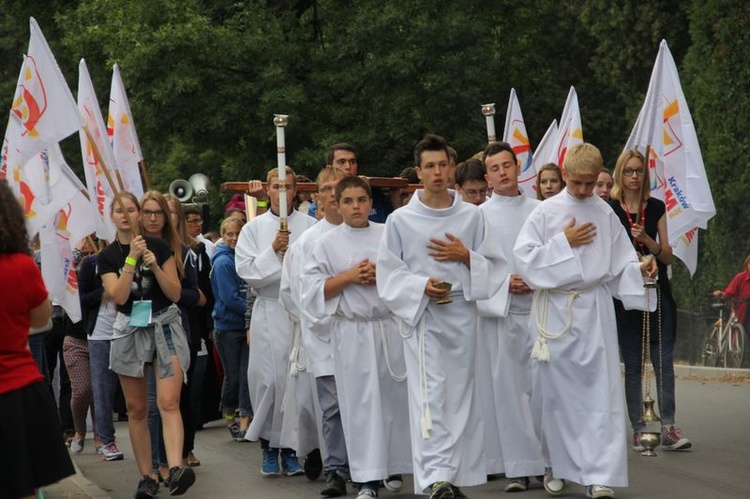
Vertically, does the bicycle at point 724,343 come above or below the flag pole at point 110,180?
below

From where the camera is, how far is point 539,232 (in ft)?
31.2

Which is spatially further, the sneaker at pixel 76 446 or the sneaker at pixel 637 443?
the sneaker at pixel 76 446

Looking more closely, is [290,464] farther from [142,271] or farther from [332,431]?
[142,271]

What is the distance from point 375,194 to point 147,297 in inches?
114

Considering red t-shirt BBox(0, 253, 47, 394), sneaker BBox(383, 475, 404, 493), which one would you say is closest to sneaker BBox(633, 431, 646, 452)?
sneaker BBox(383, 475, 404, 493)

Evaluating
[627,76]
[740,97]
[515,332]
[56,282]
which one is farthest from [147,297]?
[627,76]

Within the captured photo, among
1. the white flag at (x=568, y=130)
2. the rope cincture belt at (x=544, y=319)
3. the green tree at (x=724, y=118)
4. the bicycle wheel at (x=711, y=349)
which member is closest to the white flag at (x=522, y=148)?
the white flag at (x=568, y=130)

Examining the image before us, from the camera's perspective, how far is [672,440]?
437 inches

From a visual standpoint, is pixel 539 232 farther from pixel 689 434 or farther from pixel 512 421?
pixel 689 434

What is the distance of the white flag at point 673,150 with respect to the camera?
11.6 metres

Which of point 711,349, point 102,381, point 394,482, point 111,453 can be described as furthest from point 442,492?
point 711,349

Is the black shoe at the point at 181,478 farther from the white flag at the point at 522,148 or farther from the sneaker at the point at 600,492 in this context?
the white flag at the point at 522,148

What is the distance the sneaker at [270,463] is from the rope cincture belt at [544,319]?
2.37 m

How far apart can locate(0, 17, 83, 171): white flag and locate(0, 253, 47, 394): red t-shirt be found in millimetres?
2974
